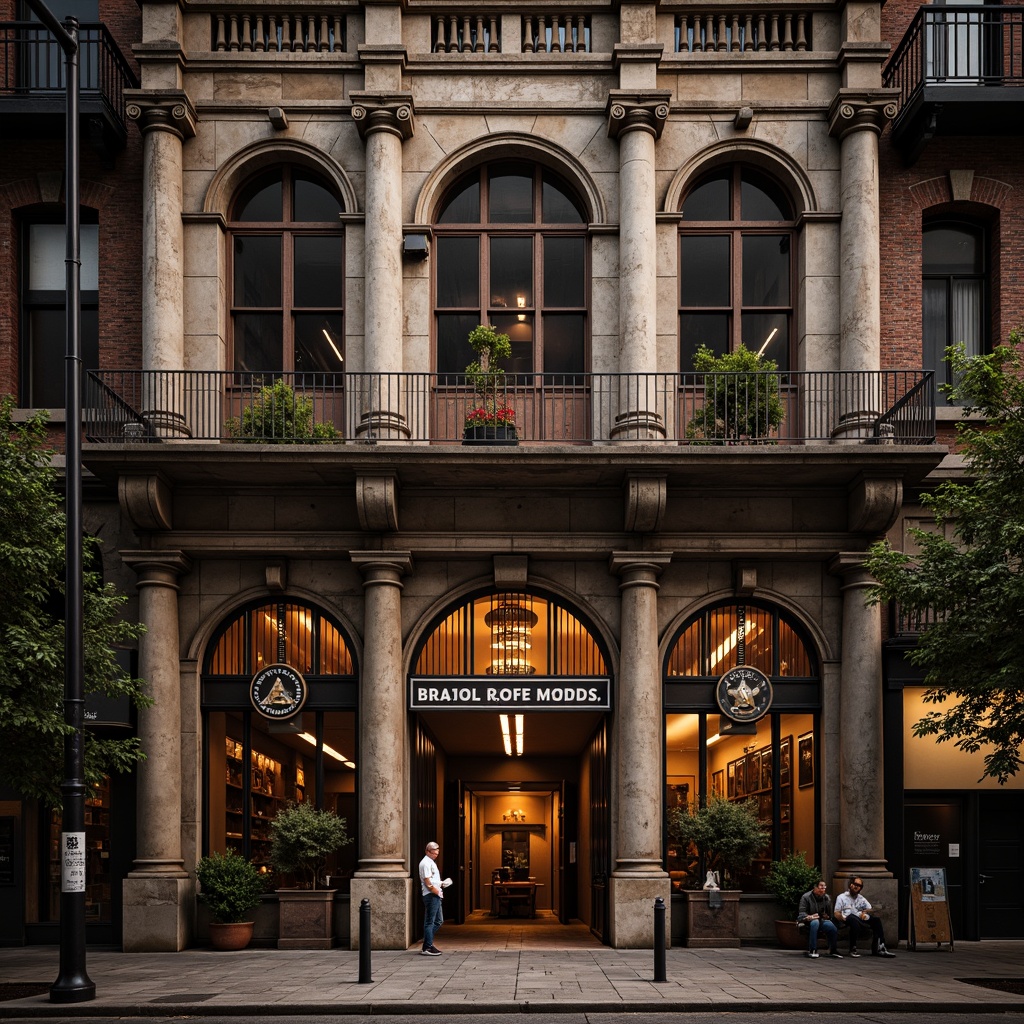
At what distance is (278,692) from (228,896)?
327cm

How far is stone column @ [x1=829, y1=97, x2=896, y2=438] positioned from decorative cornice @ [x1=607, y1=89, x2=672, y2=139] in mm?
2956

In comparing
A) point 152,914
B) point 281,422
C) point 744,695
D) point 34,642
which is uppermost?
point 281,422

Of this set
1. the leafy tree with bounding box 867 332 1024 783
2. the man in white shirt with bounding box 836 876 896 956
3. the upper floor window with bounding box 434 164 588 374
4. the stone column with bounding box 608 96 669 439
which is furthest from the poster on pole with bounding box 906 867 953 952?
the upper floor window with bounding box 434 164 588 374

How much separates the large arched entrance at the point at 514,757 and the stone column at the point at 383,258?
3.48m

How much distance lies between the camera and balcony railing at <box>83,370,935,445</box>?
19906 mm

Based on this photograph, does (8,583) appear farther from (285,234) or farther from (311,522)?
(285,234)

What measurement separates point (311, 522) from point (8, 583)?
5840 mm

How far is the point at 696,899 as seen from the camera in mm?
19250

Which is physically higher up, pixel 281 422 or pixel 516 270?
pixel 516 270

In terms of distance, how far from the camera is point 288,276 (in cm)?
2145

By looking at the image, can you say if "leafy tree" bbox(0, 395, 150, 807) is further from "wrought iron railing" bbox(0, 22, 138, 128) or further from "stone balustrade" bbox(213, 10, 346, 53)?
"stone balustrade" bbox(213, 10, 346, 53)

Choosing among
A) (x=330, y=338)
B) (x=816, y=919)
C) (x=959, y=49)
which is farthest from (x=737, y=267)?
(x=816, y=919)

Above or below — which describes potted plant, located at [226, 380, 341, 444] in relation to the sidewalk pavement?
above

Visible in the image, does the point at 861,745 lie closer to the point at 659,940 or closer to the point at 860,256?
the point at 659,940
